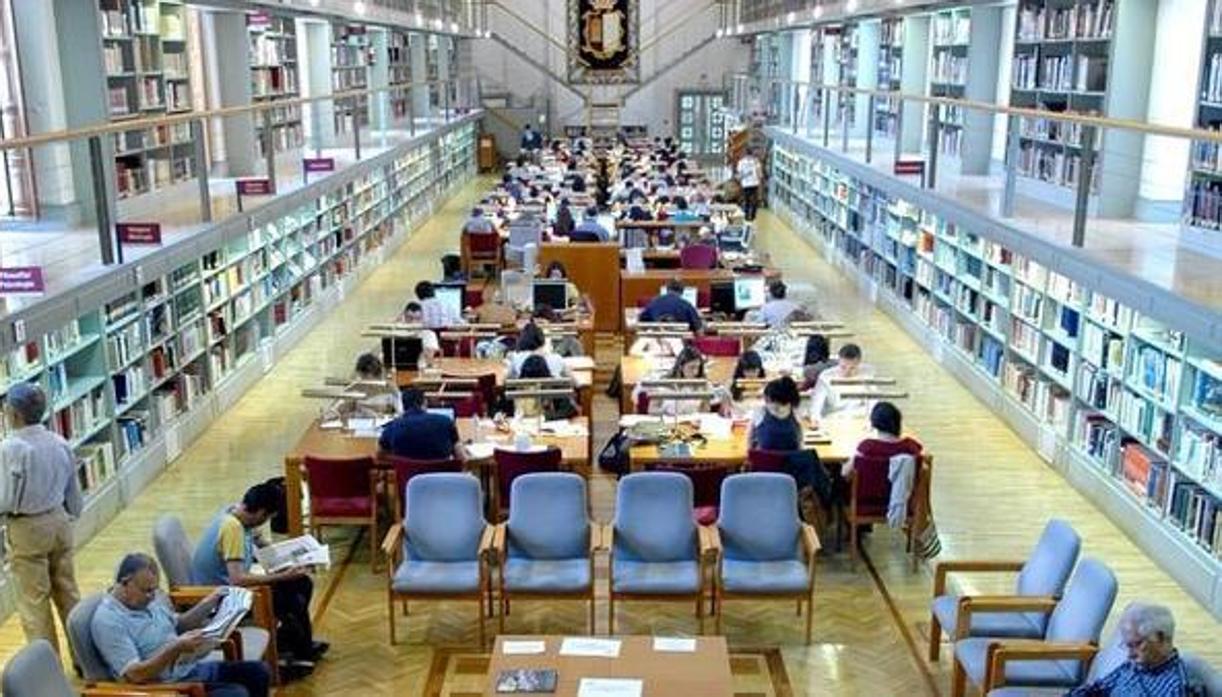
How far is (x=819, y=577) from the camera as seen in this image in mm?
7488

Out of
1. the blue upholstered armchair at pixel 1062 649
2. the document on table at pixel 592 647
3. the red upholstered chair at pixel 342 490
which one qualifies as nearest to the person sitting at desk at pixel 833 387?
the blue upholstered armchair at pixel 1062 649

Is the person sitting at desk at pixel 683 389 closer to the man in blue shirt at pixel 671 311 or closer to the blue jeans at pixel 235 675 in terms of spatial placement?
the man in blue shirt at pixel 671 311

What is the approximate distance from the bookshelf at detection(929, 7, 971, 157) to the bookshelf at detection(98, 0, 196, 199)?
8138 millimetres

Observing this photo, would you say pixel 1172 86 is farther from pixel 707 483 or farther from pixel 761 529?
pixel 761 529

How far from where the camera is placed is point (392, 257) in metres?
18.6

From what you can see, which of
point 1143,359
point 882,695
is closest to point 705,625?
point 882,695

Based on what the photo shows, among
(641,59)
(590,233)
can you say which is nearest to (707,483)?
(590,233)

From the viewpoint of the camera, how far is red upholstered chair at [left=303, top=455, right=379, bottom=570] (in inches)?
288

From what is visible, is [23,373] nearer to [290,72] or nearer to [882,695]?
[882,695]

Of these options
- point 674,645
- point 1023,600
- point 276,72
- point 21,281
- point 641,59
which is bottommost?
point 674,645

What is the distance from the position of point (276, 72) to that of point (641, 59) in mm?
16900

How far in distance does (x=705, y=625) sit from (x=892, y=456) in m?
1.55

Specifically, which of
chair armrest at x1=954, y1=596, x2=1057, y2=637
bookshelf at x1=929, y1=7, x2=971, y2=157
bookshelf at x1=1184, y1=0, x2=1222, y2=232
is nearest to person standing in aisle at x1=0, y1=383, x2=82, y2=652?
chair armrest at x1=954, y1=596, x2=1057, y2=637

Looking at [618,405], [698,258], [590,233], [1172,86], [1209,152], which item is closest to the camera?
[1209,152]
